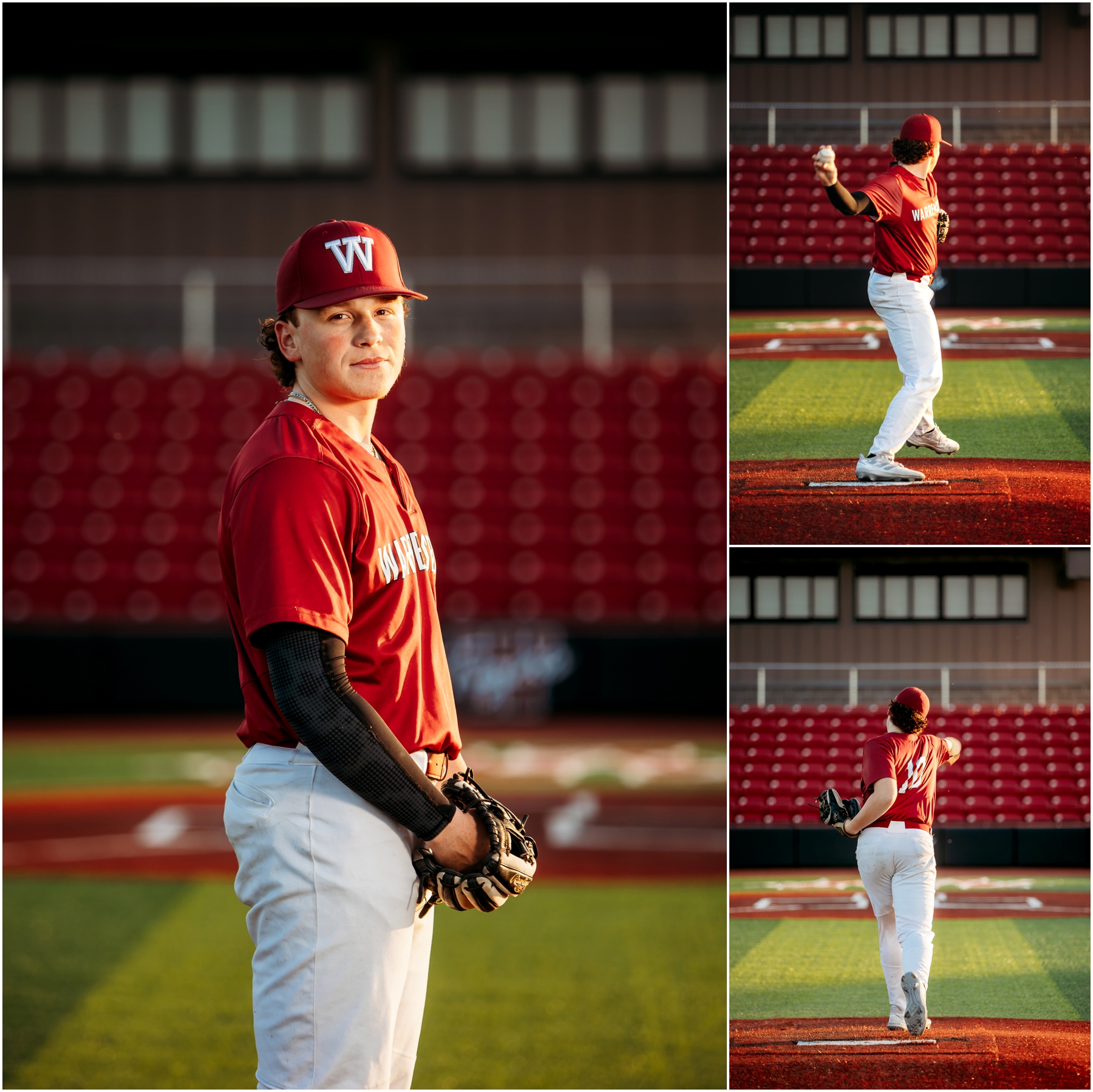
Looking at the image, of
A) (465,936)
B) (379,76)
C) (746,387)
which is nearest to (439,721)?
(746,387)

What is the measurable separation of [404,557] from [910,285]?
45.2 inches

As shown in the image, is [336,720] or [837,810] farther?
[837,810]

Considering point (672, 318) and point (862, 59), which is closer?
point (862, 59)

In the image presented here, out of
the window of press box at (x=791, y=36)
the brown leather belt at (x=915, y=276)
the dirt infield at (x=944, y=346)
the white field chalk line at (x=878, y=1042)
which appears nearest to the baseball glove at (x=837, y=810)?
the white field chalk line at (x=878, y=1042)

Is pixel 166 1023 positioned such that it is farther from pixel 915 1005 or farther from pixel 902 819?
pixel 902 819

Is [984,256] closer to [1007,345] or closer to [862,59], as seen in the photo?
[1007,345]

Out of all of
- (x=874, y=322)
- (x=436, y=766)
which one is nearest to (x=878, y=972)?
(x=436, y=766)

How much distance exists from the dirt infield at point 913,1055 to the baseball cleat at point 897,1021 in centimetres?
1

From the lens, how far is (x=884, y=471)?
2.29 m

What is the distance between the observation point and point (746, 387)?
7.82 ft

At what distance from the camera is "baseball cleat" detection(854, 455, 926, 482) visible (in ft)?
7.51

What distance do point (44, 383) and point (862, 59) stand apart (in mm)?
11101

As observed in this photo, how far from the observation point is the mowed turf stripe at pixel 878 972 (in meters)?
2.27

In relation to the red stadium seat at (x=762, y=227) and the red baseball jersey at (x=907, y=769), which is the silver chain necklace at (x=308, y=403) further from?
the red baseball jersey at (x=907, y=769)
